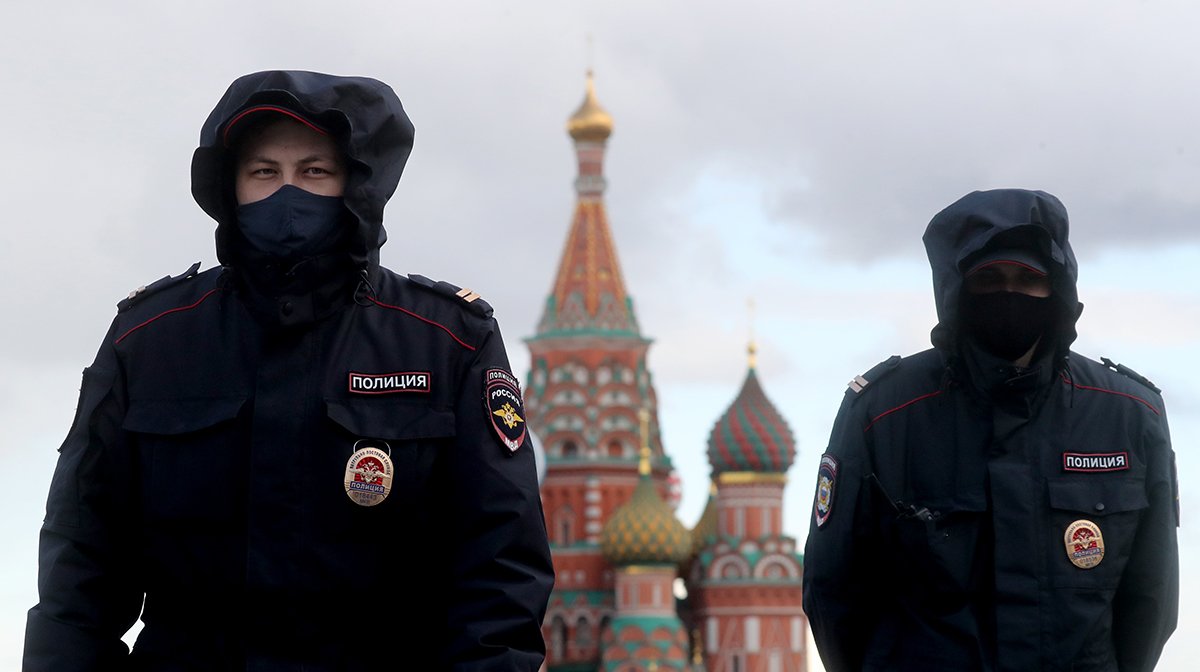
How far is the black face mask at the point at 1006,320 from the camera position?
4688mm

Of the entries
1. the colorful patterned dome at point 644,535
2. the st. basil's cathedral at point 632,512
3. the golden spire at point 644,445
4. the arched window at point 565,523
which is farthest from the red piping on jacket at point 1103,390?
the arched window at point 565,523

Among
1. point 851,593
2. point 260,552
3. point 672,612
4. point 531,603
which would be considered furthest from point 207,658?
point 672,612

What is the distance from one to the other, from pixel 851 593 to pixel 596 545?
49620 millimetres

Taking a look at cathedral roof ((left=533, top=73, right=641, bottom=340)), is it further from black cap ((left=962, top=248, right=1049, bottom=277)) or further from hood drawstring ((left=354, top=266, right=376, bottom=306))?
hood drawstring ((left=354, top=266, right=376, bottom=306))

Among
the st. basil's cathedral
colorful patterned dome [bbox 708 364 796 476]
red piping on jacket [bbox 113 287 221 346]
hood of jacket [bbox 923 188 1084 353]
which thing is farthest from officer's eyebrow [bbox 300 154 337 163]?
colorful patterned dome [bbox 708 364 796 476]

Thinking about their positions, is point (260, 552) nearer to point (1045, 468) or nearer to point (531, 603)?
point (531, 603)

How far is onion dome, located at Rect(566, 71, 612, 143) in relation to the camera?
56062mm

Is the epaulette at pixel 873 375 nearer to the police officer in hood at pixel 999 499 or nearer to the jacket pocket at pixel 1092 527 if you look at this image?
the police officer in hood at pixel 999 499

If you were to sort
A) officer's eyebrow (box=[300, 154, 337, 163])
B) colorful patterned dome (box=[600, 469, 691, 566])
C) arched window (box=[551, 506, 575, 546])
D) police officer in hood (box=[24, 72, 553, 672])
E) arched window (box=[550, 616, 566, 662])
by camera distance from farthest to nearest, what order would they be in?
arched window (box=[551, 506, 575, 546])
arched window (box=[550, 616, 566, 662])
colorful patterned dome (box=[600, 469, 691, 566])
officer's eyebrow (box=[300, 154, 337, 163])
police officer in hood (box=[24, 72, 553, 672])

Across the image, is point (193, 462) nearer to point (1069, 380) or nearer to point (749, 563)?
point (1069, 380)

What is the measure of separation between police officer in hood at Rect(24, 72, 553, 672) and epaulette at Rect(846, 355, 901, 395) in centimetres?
129

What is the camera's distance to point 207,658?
3.62 metres

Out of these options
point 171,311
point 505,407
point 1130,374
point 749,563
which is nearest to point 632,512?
point 749,563

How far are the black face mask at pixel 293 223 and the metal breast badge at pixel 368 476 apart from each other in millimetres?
290
